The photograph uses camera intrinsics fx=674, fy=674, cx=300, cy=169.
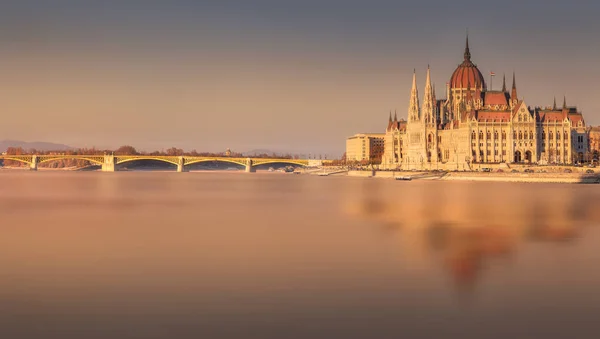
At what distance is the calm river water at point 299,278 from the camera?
56.5 ft

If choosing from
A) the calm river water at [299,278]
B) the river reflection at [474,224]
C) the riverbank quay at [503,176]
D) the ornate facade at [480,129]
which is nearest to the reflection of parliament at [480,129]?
the ornate facade at [480,129]

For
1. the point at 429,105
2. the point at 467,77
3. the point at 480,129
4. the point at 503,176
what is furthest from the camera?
the point at 467,77

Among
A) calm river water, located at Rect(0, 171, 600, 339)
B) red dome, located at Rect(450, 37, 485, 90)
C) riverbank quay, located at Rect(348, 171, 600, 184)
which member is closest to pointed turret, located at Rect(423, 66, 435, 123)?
red dome, located at Rect(450, 37, 485, 90)

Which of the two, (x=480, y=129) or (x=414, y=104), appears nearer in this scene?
(x=480, y=129)

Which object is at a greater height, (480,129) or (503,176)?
(480,129)

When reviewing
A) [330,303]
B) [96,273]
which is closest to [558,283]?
[330,303]

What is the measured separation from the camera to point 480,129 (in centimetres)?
16450

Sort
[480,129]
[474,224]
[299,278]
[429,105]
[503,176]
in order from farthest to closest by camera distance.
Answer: [429,105], [480,129], [503,176], [474,224], [299,278]

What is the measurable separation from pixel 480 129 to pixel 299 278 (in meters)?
148

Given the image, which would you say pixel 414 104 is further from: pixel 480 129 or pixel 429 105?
pixel 480 129

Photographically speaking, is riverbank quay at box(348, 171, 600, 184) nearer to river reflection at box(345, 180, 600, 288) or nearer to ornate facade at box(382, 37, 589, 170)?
ornate facade at box(382, 37, 589, 170)

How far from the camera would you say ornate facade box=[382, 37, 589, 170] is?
161875 mm

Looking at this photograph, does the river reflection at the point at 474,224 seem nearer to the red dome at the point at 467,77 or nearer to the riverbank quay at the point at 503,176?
the riverbank quay at the point at 503,176

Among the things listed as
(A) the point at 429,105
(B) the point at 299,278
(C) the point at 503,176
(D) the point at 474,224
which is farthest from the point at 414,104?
(B) the point at 299,278
